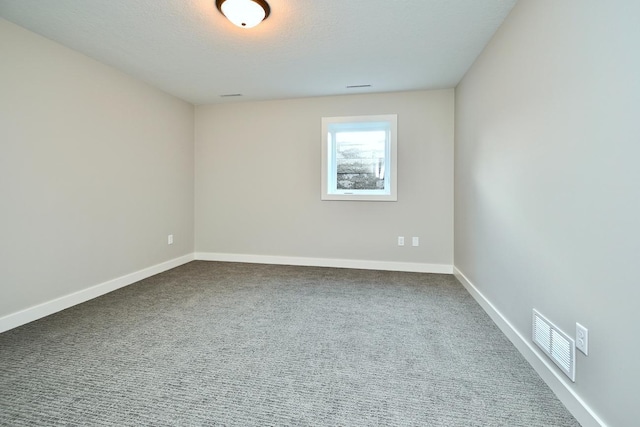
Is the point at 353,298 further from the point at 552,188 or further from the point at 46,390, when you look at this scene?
the point at 46,390

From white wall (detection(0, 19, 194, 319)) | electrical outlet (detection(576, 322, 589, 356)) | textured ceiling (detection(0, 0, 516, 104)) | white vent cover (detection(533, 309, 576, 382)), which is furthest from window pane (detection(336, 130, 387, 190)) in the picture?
electrical outlet (detection(576, 322, 589, 356))

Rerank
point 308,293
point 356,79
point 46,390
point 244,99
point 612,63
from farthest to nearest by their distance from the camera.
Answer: point 244,99
point 356,79
point 308,293
point 46,390
point 612,63

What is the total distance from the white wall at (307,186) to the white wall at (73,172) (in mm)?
702

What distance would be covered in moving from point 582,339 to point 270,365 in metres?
1.56

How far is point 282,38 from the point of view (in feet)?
7.90

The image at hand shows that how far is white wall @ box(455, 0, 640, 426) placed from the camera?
104 cm

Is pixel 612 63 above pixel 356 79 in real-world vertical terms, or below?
below

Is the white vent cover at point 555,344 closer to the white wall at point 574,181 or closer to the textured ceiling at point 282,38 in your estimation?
the white wall at point 574,181

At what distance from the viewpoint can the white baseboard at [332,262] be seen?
378cm

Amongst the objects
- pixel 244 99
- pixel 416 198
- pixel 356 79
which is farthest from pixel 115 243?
pixel 416 198

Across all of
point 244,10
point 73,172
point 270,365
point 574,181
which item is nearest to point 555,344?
point 574,181

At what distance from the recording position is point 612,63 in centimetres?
111

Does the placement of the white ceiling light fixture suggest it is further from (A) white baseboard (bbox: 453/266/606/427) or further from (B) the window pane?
(A) white baseboard (bbox: 453/266/606/427)

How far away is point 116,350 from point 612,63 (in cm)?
295
